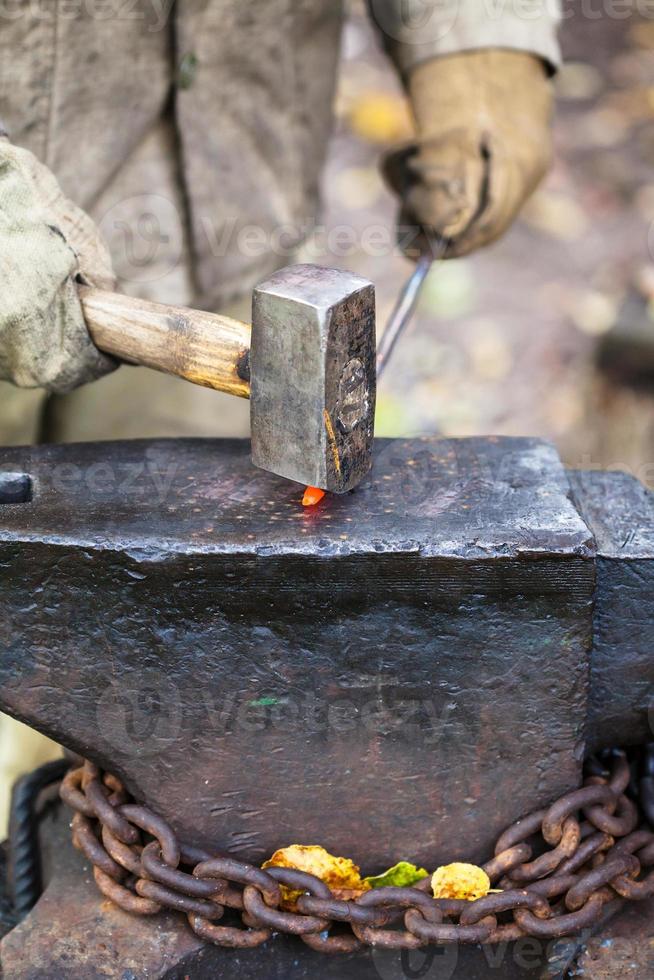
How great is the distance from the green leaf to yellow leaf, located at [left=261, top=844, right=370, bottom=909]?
2cm

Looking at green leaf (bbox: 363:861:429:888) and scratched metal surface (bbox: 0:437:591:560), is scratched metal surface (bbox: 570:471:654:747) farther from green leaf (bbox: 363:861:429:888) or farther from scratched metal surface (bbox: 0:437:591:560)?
green leaf (bbox: 363:861:429:888)

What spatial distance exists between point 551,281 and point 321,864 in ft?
10.7

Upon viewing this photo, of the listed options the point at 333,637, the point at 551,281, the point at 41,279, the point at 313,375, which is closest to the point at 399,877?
the point at 333,637

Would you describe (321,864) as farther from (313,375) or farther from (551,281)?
(551,281)

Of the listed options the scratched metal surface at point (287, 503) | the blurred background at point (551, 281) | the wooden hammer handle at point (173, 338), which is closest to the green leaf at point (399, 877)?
the scratched metal surface at point (287, 503)

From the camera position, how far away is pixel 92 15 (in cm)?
184

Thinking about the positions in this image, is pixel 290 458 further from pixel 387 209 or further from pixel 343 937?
pixel 387 209

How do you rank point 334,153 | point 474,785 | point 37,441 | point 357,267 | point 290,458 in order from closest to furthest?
1. point 290,458
2. point 474,785
3. point 37,441
4. point 357,267
5. point 334,153

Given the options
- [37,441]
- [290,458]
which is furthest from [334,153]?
[290,458]

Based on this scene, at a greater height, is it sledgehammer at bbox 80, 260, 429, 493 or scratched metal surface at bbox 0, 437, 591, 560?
sledgehammer at bbox 80, 260, 429, 493

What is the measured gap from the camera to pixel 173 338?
137 cm

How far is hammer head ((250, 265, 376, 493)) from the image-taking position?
119 centimetres

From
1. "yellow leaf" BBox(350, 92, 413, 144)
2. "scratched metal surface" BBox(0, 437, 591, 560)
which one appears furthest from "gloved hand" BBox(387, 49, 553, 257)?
"yellow leaf" BBox(350, 92, 413, 144)

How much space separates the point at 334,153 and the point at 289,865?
12.7 feet
